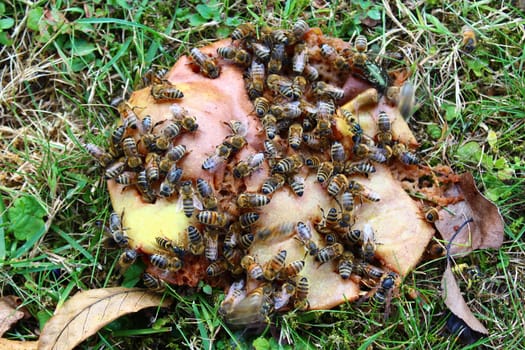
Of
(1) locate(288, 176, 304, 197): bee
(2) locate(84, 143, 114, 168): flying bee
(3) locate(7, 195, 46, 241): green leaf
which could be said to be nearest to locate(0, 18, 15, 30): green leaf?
(2) locate(84, 143, 114, 168): flying bee

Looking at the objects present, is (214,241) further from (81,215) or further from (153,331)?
(81,215)

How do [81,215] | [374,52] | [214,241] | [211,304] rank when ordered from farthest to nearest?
[374,52] → [81,215] → [211,304] → [214,241]

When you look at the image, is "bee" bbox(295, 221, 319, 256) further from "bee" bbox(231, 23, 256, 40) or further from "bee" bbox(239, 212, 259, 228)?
"bee" bbox(231, 23, 256, 40)

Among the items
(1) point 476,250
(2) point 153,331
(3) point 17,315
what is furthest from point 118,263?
(1) point 476,250

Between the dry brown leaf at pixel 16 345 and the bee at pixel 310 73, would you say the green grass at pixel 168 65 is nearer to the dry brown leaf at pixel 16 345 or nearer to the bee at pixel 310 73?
the dry brown leaf at pixel 16 345

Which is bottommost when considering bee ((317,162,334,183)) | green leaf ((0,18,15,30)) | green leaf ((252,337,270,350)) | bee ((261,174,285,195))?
green leaf ((252,337,270,350))

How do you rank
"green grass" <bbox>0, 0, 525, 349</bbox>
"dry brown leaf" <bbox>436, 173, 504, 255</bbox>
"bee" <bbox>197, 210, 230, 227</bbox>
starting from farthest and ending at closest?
"dry brown leaf" <bbox>436, 173, 504, 255</bbox>
"green grass" <bbox>0, 0, 525, 349</bbox>
"bee" <bbox>197, 210, 230, 227</bbox>
